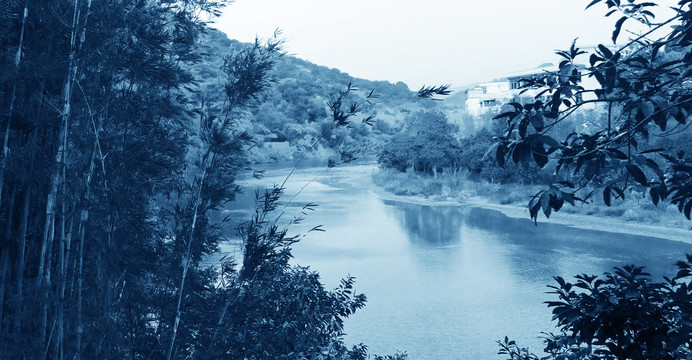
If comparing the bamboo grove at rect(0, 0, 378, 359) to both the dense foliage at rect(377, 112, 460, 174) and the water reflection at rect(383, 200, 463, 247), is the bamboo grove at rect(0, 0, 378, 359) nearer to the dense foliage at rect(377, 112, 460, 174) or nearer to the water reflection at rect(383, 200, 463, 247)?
the water reflection at rect(383, 200, 463, 247)

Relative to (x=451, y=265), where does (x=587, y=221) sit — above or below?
above

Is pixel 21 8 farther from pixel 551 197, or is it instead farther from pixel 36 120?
pixel 551 197

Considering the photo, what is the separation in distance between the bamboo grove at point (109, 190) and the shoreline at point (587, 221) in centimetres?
901

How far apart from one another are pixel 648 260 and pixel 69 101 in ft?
34.5

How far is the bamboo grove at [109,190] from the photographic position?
2.11m

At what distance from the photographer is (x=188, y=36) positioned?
3.20m

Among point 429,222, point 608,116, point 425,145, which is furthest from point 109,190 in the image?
point 425,145

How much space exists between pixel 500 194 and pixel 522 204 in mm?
1176

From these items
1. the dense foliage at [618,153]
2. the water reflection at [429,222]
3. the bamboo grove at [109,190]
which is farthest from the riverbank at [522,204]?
the dense foliage at [618,153]

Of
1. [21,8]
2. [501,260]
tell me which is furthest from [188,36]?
[501,260]

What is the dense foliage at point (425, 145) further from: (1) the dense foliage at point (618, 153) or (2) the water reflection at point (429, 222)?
(1) the dense foliage at point (618, 153)

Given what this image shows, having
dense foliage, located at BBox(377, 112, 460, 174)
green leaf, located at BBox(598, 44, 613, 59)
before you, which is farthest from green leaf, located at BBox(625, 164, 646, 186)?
dense foliage, located at BBox(377, 112, 460, 174)

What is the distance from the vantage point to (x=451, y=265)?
10.6m

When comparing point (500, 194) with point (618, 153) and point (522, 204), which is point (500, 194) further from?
point (618, 153)
